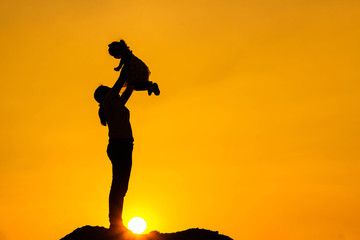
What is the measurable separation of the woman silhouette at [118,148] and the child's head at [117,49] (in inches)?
12.8

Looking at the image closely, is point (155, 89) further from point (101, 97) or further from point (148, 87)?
point (101, 97)

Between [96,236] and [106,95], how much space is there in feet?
8.85

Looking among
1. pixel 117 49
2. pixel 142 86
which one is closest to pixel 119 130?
pixel 142 86

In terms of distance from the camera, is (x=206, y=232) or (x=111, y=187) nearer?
(x=111, y=187)

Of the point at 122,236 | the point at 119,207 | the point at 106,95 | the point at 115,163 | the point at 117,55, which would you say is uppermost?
the point at 117,55

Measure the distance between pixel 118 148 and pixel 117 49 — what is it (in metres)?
1.89

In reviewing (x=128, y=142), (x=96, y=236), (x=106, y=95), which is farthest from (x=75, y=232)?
(x=106, y=95)

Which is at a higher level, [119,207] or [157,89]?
[157,89]

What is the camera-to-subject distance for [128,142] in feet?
28.6

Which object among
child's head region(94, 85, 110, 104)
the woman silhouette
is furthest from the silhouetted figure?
child's head region(94, 85, 110, 104)

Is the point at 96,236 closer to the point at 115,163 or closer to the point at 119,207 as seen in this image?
the point at 119,207

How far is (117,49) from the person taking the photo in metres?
8.88

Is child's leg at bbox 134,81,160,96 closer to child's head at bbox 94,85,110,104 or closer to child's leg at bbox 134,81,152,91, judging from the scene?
child's leg at bbox 134,81,152,91

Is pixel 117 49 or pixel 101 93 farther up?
pixel 117 49
